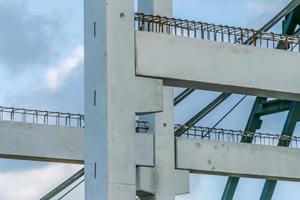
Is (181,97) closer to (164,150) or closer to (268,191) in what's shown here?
(164,150)

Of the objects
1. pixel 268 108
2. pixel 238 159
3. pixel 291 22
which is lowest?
pixel 238 159

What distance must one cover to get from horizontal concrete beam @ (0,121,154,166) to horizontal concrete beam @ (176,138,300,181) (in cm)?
246

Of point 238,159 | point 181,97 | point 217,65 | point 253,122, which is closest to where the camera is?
point 217,65

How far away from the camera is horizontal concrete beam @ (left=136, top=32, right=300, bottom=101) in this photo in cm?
1060

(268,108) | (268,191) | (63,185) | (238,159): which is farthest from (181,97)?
(268,108)

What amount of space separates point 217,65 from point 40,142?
3.75 metres

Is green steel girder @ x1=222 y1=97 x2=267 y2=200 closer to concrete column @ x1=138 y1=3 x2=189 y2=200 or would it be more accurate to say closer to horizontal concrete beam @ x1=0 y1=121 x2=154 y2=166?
horizontal concrete beam @ x1=0 y1=121 x2=154 y2=166

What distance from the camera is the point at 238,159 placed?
12.5 m

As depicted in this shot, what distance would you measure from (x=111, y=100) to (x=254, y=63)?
1884mm

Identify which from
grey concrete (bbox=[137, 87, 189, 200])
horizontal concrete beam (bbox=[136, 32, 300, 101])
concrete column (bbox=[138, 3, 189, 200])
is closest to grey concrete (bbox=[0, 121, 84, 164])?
concrete column (bbox=[138, 3, 189, 200])

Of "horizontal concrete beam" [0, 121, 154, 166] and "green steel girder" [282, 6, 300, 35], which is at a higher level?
"green steel girder" [282, 6, 300, 35]

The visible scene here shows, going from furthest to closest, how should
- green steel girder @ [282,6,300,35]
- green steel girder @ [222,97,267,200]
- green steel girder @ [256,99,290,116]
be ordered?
1. green steel girder @ [256,99,290,116]
2. green steel girder @ [222,97,267,200]
3. green steel girder @ [282,6,300,35]

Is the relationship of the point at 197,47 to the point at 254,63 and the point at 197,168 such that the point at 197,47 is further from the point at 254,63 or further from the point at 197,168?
the point at 197,168

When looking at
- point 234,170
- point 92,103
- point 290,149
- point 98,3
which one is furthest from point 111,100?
point 290,149
